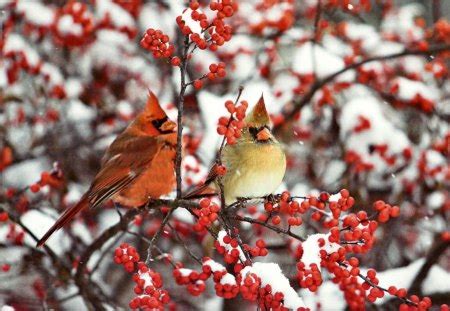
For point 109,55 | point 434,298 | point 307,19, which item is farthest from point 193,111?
point 434,298

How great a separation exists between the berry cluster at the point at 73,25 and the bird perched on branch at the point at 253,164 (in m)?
2.24

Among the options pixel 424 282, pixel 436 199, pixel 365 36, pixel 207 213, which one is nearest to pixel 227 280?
pixel 207 213

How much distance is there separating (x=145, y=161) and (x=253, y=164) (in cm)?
92

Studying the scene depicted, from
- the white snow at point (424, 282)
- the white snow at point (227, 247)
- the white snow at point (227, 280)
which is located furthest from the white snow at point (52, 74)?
the white snow at point (227, 280)

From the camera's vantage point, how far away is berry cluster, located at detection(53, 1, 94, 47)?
4953 mm

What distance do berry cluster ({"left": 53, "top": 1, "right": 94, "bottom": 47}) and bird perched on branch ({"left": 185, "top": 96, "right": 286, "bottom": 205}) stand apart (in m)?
2.24

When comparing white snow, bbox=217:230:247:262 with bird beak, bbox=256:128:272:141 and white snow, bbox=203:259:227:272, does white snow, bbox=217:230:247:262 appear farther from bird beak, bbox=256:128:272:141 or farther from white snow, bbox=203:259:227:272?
bird beak, bbox=256:128:272:141

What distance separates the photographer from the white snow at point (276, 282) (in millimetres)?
2199

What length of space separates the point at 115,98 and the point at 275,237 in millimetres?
1905

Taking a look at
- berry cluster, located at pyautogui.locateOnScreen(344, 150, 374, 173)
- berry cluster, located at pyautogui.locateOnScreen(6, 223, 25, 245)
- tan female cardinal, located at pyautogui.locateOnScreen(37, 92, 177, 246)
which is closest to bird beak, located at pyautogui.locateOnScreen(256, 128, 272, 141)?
tan female cardinal, located at pyautogui.locateOnScreen(37, 92, 177, 246)

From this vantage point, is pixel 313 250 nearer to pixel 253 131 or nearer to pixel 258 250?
pixel 258 250

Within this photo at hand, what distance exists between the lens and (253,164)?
122 inches

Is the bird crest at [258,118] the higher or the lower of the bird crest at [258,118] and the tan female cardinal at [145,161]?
the lower

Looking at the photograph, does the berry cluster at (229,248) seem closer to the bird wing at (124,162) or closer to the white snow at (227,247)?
the white snow at (227,247)
